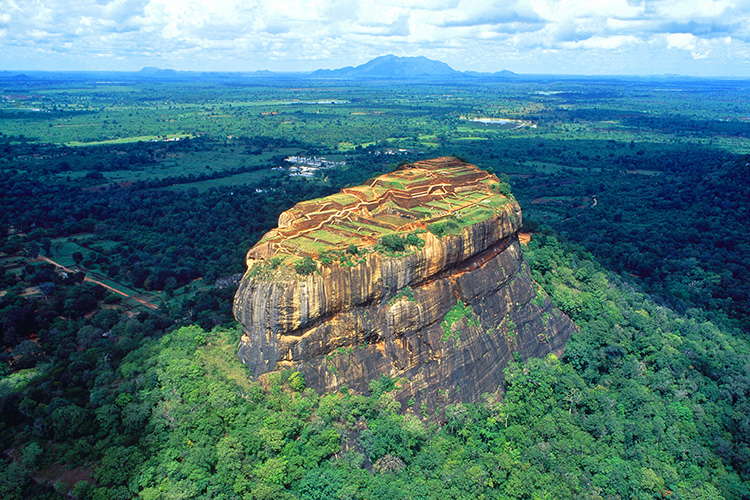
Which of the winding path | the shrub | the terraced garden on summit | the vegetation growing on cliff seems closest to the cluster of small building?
the winding path

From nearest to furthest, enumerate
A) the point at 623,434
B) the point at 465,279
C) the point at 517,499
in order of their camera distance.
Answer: the point at 517,499, the point at 623,434, the point at 465,279

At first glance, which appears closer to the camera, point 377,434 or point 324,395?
point 377,434

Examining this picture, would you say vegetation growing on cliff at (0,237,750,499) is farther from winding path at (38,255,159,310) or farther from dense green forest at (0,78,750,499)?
winding path at (38,255,159,310)

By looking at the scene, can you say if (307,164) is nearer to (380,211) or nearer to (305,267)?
(380,211)

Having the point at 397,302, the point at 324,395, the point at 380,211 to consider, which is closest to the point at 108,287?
the point at 380,211

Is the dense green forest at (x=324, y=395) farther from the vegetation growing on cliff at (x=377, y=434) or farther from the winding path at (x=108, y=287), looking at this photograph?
the winding path at (x=108, y=287)

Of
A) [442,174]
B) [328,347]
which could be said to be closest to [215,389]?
[328,347]

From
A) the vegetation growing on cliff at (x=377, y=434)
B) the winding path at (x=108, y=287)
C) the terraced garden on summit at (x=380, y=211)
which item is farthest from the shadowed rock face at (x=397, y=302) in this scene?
the winding path at (x=108, y=287)

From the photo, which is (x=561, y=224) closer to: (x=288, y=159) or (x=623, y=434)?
(x=623, y=434)
